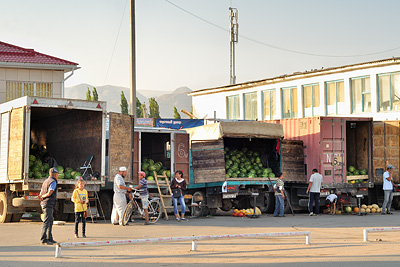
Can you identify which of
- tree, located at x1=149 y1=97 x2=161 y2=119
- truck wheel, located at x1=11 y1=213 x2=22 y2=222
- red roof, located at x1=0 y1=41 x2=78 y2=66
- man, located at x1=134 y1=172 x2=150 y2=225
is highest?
tree, located at x1=149 y1=97 x2=161 y2=119

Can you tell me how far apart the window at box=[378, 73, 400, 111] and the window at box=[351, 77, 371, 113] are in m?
0.84

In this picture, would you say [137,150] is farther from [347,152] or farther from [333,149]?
[347,152]

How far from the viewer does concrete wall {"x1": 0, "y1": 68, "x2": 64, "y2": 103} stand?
97.6 feet

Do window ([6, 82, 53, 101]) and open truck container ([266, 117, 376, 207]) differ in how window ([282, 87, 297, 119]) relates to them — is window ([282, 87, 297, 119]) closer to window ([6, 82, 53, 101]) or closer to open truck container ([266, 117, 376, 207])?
open truck container ([266, 117, 376, 207])

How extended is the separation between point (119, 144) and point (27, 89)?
10886 millimetres

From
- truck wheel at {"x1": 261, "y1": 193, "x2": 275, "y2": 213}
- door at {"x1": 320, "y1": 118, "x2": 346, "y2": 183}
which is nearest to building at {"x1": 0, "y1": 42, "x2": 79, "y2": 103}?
truck wheel at {"x1": 261, "y1": 193, "x2": 275, "y2": 213}

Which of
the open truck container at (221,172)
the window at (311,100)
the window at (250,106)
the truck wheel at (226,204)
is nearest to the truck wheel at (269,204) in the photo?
the open truck container at (221,172)

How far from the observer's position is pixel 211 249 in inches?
512

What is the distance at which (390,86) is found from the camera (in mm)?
33781

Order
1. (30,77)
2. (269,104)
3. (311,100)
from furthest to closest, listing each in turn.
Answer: (269,104) < (311,100) < (30,77)

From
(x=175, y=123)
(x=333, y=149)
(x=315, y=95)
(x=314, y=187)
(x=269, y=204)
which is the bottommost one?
(x=269, y=204)

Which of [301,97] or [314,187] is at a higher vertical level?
[301,97]

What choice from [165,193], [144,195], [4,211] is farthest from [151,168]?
[4,211]

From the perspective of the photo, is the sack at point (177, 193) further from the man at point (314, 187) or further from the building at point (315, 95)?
the building at point (315, 95)
